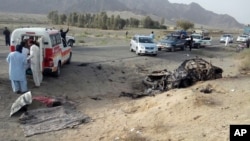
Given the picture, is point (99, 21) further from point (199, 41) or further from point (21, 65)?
point (21, 65)

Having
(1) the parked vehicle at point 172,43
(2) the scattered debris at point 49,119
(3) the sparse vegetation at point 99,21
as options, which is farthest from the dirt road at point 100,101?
(3) the sparse vegetation at point 99,21

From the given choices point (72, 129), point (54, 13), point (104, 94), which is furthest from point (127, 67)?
point (54, 13)

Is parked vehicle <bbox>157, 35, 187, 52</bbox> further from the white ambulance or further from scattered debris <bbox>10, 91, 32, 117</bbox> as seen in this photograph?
scattered debris <bbox>10, 91, 32, 117</bbox>

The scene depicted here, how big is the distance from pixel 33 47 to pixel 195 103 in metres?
5.97

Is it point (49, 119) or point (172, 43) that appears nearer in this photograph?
point (49, 119)

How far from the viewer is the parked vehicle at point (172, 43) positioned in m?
35.2

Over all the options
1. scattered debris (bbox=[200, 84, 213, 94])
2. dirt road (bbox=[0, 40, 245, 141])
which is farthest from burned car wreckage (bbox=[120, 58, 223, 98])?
scattered debris (bbox=[200, 84, 213, 94])

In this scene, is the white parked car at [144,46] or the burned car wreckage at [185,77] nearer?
the burned car wreckage at [185,77]

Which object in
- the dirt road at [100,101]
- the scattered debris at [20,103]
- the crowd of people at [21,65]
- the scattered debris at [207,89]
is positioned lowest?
the dirt road at [100,101]

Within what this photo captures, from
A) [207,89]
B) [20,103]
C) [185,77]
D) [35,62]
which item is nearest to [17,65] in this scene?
[35,62]

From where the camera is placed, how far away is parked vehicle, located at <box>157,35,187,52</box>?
35156 millimetres

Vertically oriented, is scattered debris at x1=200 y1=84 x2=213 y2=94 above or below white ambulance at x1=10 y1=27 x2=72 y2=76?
below

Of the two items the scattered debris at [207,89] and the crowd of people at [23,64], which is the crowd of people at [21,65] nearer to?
the crowd of people at [23,64]

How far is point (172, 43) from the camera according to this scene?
3525 centimetres
